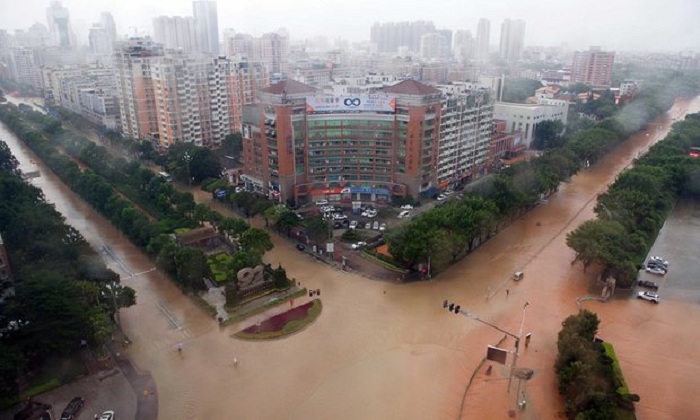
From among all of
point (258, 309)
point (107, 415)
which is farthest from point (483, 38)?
point (107, 415)

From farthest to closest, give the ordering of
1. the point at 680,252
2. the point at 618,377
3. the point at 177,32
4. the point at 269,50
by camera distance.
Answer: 1. the point at 269,50
2. the point at 177,32
3. the point at 680,252
4. the point at 618,377

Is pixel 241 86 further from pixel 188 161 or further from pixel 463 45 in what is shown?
pixel 463 45

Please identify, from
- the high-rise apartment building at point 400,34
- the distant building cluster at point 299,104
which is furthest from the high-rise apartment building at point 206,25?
the high-rise apartment building at point 400,34

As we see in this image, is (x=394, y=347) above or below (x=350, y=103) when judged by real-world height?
below

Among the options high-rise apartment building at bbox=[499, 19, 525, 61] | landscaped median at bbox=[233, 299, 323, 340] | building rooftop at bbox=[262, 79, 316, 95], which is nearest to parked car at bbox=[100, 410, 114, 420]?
landscaped median at bbox=[233, 299, 323, 340]

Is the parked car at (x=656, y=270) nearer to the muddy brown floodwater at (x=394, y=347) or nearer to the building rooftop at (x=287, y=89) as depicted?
the muddy brown floodwater at (x=394, y=347)

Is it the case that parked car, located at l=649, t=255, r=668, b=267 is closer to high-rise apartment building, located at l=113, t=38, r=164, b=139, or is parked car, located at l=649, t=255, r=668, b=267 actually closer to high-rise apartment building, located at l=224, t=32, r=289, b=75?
high-rise apartment building, located at l=113, t=38, r=164, b=139
